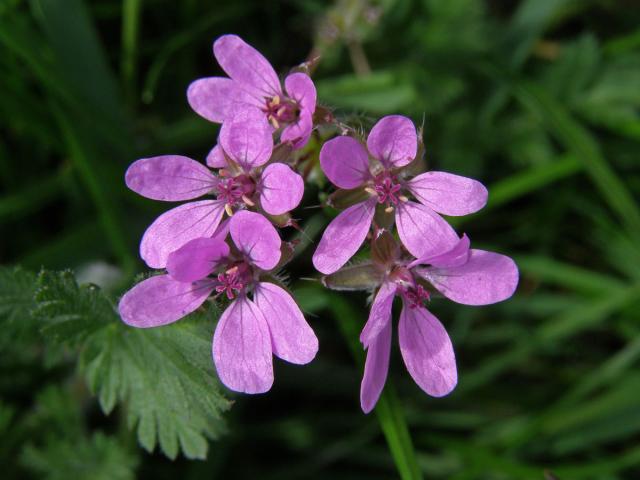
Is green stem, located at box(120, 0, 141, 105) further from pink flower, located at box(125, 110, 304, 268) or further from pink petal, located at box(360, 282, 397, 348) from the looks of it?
pink petal, located at box(360, 282, 397, 348)

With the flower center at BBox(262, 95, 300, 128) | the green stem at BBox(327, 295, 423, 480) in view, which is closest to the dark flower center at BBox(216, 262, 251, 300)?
the flower center at BBox(262, 95, 300, 128)

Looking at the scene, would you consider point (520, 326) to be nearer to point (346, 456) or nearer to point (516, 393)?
point (516, 393)

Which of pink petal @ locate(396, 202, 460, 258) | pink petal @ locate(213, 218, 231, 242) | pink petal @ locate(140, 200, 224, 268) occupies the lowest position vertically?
pink petal @ locate(396, 202, 460, 258)

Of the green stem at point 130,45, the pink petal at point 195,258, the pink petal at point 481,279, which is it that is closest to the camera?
the pink petal at point 195,258

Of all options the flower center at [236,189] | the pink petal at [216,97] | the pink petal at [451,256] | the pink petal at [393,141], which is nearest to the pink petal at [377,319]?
the pink petal at [451,256]

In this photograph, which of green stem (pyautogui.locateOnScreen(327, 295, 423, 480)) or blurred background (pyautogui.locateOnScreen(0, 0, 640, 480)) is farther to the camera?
blurred background (pyautogui.locateOnScreen(0, 0, 640, 480))

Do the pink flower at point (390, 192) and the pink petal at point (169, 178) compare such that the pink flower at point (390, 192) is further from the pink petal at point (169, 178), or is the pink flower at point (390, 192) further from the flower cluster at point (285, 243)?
the pink petal at point (169, 178)

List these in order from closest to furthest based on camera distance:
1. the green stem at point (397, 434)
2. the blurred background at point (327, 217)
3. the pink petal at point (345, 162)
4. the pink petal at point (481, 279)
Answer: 1. the pink petal at point (345, 162)
2. the pink petal at point (481, 279)
3. the green stem at point (397, 434)
4. the blurred background at point (327, 217)
